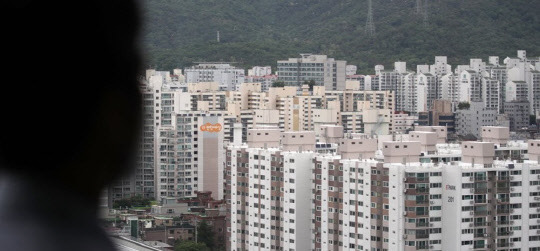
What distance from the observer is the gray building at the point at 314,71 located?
1441 centimetres

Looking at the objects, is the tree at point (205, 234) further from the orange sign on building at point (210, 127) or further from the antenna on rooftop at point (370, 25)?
the antenna on rooftop at point (370, 25)

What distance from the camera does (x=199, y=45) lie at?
659 inches

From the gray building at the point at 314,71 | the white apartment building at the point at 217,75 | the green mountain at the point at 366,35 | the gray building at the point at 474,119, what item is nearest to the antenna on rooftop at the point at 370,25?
the green mountain at the point at 366,35

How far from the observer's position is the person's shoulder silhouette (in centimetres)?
21

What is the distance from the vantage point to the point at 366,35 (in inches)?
685

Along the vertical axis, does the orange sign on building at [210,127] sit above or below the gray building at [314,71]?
Answer: below

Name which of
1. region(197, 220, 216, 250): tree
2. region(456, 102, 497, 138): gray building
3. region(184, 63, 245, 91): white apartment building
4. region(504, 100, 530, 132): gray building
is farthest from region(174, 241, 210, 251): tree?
region(184, 63, 245, 91): white apartment building

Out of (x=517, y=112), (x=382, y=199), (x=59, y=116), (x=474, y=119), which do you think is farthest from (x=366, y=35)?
(x=59, y=116)

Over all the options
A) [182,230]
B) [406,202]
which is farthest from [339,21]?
[406,202]

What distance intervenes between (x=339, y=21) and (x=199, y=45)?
272 centimetres

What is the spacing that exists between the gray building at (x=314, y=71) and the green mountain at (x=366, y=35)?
109cm

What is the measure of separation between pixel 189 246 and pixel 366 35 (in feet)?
36.8

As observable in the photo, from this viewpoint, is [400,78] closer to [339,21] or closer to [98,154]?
[339,21]

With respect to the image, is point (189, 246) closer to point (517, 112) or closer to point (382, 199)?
point (382, 199)
